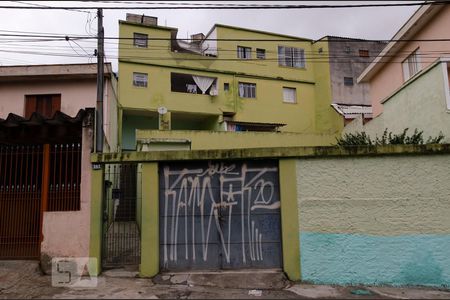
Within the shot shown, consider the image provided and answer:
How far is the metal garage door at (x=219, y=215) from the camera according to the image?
7234 millimetres

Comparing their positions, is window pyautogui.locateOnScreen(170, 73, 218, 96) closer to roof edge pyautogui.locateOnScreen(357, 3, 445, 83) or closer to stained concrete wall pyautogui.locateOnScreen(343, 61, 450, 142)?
roof edge pyautogui.locateOnScreen(357, 3, 445, 83)

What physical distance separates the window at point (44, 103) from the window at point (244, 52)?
42.6 ft

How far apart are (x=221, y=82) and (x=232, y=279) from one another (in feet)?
64.7

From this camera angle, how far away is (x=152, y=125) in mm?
25297

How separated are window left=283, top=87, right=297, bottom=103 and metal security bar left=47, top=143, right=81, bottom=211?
2074 cm

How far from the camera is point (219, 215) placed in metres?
7.34

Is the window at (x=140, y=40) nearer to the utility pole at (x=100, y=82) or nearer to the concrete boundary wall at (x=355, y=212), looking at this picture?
the utility pole at (x=100, y=82)

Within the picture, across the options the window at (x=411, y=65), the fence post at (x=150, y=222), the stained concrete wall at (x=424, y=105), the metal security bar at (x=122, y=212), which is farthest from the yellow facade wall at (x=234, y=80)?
the fence post at (x=150, y=222)

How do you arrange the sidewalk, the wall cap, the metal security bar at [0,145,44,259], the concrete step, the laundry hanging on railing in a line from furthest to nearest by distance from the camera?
the laundry hanging on railing, the metal security bar at [0,145,44,259], the wall cap, the concrete step, the sidewalk

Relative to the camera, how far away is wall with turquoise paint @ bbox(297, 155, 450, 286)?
23.0 feet

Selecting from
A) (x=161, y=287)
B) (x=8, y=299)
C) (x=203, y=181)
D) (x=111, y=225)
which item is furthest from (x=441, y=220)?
(x=8, y=299)

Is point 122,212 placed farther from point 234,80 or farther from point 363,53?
point 363,53

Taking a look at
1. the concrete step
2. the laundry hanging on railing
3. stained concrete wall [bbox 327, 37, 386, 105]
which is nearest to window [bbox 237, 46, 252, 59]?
the laundry hanging on railing

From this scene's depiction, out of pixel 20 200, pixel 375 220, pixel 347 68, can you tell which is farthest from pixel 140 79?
pixel 375 220
